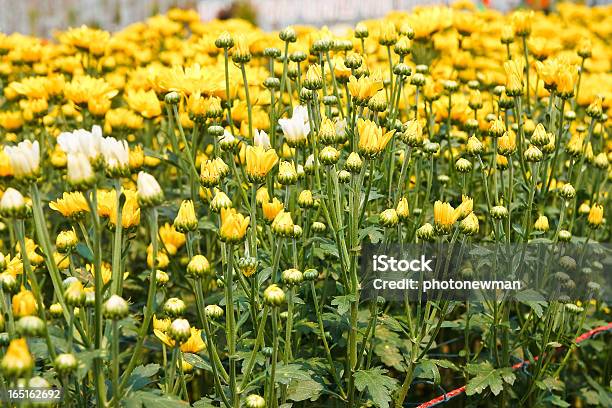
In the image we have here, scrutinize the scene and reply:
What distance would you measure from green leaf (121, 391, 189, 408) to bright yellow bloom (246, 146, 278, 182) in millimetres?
620

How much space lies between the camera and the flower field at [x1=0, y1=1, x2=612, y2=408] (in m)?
1.73

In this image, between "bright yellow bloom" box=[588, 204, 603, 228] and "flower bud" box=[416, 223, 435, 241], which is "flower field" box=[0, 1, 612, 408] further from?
"bright yellow bloom" box=[588, 204, 603, 228]

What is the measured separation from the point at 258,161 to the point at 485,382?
111cm

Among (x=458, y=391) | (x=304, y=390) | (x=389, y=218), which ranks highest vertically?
(x=389, y=218)

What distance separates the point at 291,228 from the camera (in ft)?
6.09

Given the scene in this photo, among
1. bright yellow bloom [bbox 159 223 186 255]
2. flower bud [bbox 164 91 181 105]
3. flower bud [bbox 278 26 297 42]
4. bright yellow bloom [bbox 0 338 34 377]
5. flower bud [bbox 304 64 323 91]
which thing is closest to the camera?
bright yellow bloom [bbox 0 338 34 377]

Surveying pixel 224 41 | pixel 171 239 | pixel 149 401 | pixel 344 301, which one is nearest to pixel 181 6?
pixel 171 239

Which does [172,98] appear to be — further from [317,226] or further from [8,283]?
[8,283]

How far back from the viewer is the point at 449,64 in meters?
4.29

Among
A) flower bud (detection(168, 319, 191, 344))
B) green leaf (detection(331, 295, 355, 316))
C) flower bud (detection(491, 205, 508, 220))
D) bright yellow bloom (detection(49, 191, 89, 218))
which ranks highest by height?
bright yellow bloom (detection(49, 191, 89, 218))

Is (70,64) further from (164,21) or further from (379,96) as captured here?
(379,96)

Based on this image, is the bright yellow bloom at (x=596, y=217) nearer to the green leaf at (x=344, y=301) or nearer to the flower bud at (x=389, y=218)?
the flower bud at (x=389, y=218)

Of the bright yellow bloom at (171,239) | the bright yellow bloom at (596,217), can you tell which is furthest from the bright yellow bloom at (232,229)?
the bright yellow bloom at (596,217)

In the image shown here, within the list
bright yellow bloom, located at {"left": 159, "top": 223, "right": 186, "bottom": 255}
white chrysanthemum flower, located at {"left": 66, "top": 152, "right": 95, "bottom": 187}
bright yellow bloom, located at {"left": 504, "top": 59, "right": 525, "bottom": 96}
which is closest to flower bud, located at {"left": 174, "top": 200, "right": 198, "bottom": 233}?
white chrysanthemum flower, located at {"left": 66, "top": 152, "right": 95, "bottom": 187}
